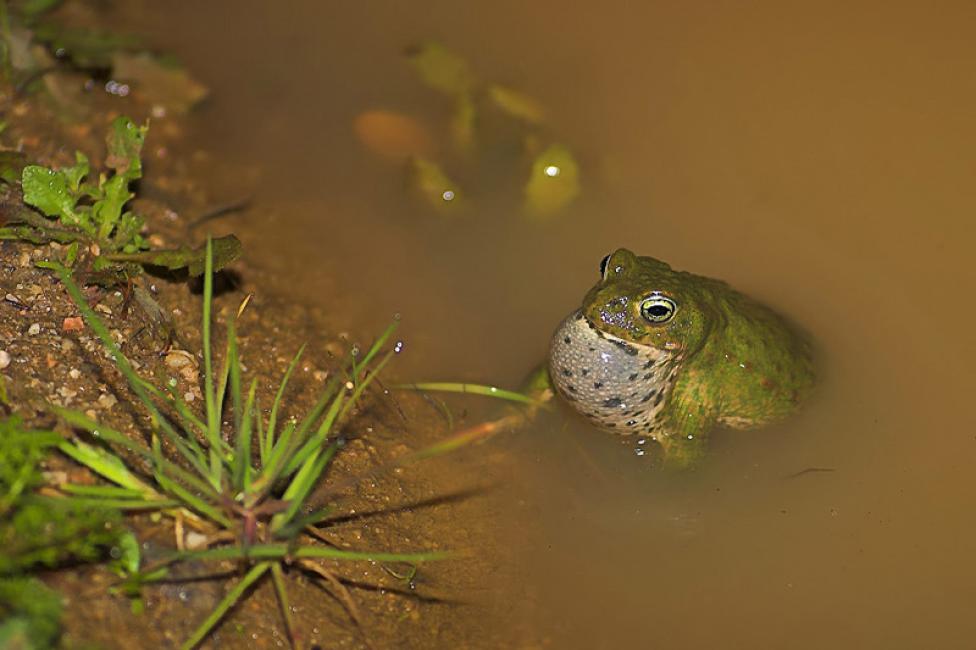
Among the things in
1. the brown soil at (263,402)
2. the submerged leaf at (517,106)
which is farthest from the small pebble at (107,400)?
the submerged leaf at (517,106)

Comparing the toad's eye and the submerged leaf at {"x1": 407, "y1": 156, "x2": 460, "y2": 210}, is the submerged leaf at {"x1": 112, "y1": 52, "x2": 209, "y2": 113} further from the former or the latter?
the toad's eye

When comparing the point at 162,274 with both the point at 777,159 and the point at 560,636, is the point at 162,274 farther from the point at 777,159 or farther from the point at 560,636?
the point at 777,159

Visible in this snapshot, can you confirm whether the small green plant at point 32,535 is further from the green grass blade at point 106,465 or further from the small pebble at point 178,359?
the small pebble at point 178,359

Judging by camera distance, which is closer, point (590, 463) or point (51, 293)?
point (51, 293)

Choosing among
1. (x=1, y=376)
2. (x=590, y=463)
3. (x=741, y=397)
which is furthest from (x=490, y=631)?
(x=1, y=376)

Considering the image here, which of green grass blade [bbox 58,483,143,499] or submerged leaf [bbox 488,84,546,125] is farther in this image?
submerged leaf [bbox 488,84,546,125]

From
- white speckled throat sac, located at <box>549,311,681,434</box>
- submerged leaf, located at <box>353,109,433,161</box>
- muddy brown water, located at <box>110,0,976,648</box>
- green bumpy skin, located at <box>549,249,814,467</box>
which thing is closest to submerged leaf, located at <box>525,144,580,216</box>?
muddy brown water, located at <box>110,0,976,648</box>
